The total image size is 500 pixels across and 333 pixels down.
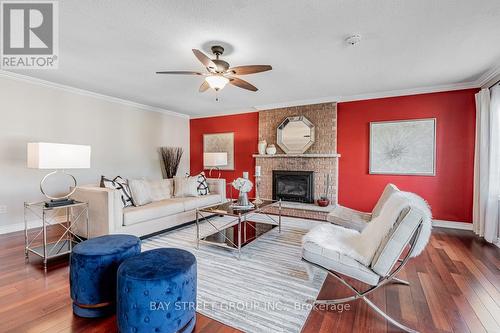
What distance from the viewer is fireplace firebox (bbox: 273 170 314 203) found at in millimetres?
5141

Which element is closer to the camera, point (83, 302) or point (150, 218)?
point (83, 302)

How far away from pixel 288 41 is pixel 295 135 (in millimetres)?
2877

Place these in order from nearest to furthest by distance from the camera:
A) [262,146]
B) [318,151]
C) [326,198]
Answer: [326,198] < [318,151] < [262,146]

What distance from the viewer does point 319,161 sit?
16.7 feet

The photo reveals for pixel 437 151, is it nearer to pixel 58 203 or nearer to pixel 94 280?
pixel 94 280

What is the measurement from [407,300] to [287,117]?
4094 mm

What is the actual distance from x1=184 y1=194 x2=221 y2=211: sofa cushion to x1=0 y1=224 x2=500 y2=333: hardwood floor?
1.82 metres

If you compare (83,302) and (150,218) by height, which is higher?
(150,218)

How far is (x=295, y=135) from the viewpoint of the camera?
17.5ft

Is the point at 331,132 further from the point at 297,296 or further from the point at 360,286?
the point at 297,296

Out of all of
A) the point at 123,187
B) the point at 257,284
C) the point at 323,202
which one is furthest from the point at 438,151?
the point at 123,187

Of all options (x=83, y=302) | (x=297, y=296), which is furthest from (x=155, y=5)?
(x=297, y=296)

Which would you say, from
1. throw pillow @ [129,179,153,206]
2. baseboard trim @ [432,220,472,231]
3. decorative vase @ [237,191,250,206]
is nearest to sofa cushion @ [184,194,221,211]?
throw pillow @ [129,179,153,206]

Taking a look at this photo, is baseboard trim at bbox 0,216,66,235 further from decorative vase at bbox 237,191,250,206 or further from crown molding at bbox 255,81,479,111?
crown molding at bbox 255,81,479,111
